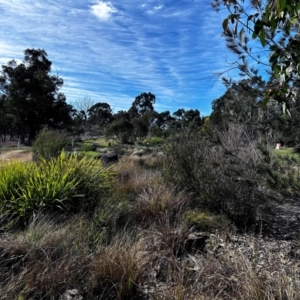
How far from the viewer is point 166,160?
305 inches

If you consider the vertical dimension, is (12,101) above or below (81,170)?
above

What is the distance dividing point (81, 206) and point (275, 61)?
14.3ft

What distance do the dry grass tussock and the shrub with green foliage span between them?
1.61 feet

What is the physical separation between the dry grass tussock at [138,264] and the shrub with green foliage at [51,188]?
490mm

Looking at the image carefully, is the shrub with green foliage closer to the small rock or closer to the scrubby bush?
the scrubby bush

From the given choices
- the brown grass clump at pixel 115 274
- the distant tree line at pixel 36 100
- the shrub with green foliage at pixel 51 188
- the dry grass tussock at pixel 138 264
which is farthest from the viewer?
the distant tree line at pixel 36 100

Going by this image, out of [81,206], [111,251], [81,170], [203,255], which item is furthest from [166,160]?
[111,251]

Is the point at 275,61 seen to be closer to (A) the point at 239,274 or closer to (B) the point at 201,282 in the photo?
(A) the point at 239,274

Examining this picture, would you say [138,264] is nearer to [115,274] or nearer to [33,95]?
[115,274]

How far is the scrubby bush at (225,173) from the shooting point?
13.0 ft

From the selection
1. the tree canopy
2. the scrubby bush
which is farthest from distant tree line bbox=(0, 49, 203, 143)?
the scrubby bush

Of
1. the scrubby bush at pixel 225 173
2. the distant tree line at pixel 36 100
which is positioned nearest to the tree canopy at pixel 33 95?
the distant tree line at pixel 36 100

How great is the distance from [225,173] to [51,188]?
9.36 ft

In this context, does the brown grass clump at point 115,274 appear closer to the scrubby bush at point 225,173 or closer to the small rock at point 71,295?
the small rock at point 71,295
